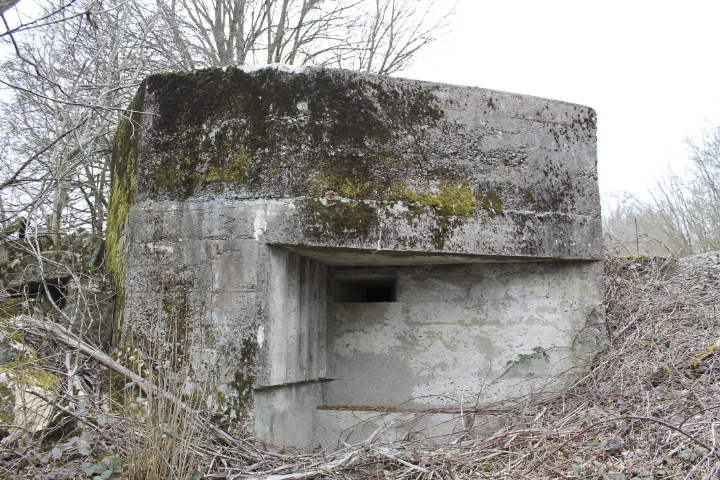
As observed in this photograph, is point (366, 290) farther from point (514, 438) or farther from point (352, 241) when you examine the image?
point (514, 438)

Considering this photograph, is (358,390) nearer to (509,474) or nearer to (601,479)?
(509,474)

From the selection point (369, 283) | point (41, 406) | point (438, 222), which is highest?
point (438, 222)

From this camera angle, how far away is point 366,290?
548cm

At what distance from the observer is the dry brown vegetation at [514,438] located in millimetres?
2449

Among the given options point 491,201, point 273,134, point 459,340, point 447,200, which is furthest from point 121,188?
point 459,340

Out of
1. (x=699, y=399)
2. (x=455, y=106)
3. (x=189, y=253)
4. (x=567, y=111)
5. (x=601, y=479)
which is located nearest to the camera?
(x=601, y=479)

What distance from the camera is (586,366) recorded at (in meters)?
4.02

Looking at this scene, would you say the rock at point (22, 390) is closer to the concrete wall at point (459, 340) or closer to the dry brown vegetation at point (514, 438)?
the dry brown vegetation at point (514, 438)

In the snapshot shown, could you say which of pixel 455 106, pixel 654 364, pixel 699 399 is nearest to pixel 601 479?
pixel 699 399

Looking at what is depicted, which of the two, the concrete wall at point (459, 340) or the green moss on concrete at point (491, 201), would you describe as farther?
the concrete wall at point (459, 340)

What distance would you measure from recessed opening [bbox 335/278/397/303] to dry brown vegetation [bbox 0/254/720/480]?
1431mm

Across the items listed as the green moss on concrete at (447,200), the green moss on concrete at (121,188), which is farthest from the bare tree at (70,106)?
the green moss on concrete at (447,200)

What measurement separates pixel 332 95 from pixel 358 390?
233 cm

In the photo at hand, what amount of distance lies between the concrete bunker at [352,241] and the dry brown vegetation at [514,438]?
11.9 inches
